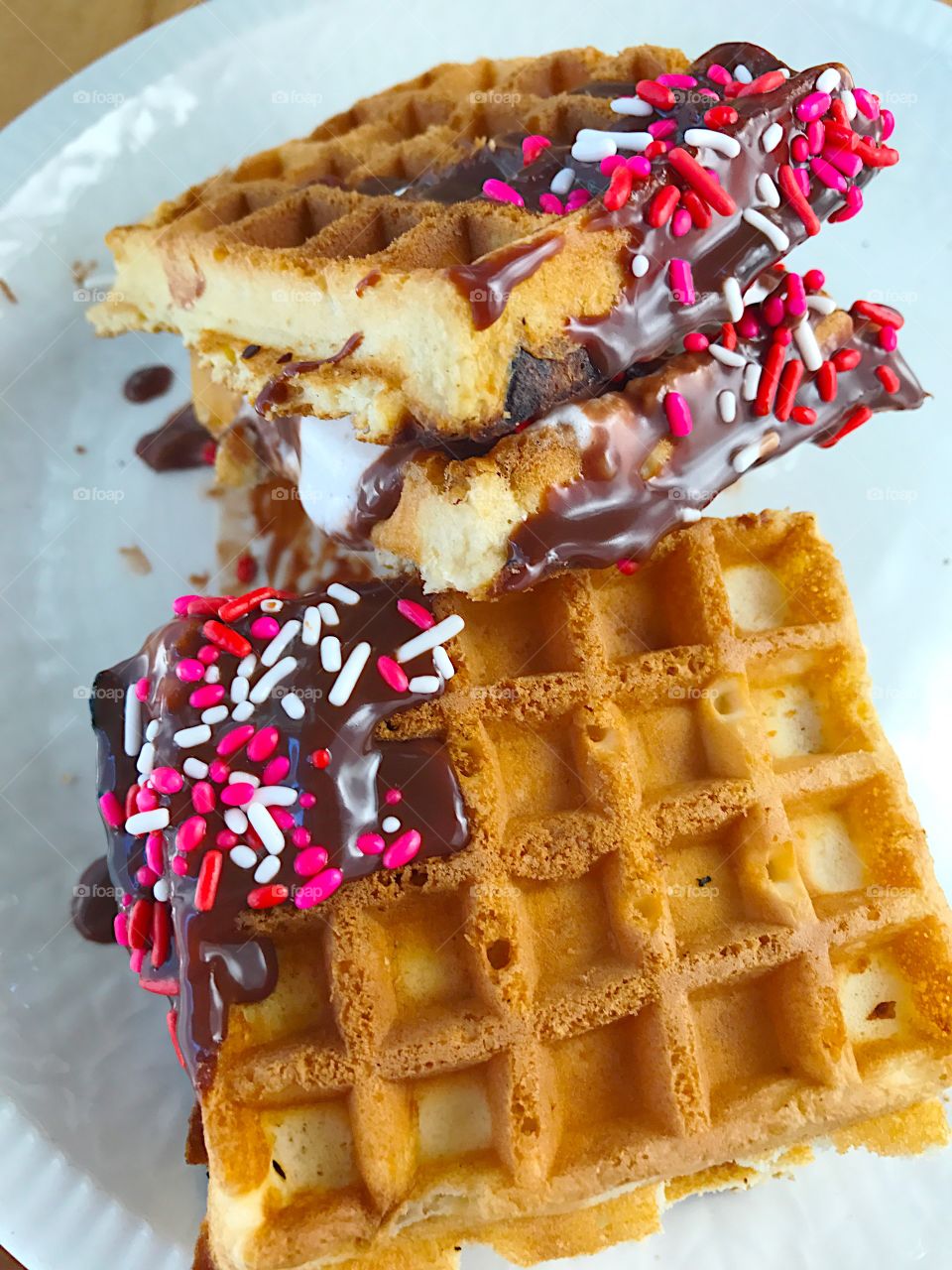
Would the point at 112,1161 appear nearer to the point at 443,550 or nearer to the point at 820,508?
the point at 443,550

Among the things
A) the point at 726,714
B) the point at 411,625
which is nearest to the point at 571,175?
the point at 411,625

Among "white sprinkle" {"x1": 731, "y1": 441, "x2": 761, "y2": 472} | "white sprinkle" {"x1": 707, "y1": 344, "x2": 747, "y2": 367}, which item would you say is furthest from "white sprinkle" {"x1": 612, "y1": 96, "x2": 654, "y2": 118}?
"white sprinkle" {"x1": 731, "y1": 441, "x2": 761, "y2": 472}

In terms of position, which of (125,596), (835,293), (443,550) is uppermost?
(443,550)

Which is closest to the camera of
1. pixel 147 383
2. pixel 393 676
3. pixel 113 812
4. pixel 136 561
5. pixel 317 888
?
pixel 317 888

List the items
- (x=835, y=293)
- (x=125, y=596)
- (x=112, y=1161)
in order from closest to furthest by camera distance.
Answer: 1. (x=112, y=1161)
2. (x=125, y=596)
3. (x=835, y=293)

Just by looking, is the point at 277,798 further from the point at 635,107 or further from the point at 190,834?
the point at 635,107

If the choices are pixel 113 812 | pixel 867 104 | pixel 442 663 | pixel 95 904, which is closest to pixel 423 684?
pixel 442 663

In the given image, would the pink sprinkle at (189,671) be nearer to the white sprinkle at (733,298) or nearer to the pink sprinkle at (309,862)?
the pink sprinkle at (309,862)
